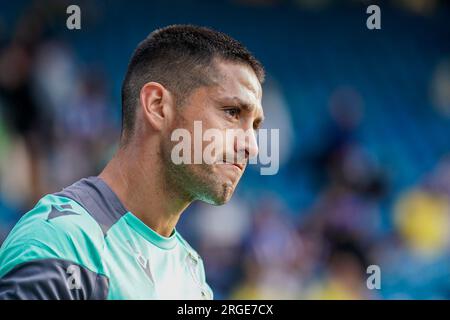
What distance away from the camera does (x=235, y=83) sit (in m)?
2.77

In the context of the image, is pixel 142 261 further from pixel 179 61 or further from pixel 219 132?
pixel 179 61

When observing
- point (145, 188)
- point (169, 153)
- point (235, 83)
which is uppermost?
point (235, 83)

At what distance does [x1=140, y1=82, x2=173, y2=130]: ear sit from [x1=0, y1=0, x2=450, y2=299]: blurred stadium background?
4.25 metres

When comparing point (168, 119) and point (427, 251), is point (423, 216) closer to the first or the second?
point (427, 251)

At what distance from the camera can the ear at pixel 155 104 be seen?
9.14 feet

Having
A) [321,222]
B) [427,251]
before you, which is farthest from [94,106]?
[427,251]

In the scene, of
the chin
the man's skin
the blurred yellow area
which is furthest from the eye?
the blurred yellow area

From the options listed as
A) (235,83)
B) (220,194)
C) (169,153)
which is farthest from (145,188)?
(235,83)

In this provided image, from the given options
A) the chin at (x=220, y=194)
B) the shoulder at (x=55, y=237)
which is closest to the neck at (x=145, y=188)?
the chin at (x=220, y=194)

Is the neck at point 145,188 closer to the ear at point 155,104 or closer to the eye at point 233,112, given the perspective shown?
the ear at point 155,104

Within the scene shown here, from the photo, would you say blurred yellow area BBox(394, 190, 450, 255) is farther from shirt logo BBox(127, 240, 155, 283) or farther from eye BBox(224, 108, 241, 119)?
shirt logo BBox(127, 240, 155, 283)

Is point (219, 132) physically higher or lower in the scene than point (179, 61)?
lower

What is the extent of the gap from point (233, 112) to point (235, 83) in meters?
0.12

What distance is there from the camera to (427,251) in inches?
324
